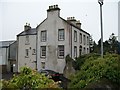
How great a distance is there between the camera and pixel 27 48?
110ft

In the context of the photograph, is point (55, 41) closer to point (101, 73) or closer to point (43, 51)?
point (43, 51)

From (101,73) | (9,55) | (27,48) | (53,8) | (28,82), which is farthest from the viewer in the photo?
(9,55)

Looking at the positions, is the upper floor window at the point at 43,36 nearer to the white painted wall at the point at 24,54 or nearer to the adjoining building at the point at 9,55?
the white painted wall at the point at 24,54

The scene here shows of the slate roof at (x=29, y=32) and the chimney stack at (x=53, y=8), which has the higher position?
the chimney stack at (x=53, y=8)

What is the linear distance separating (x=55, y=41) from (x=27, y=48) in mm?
5474

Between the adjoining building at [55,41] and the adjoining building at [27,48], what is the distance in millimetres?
1259

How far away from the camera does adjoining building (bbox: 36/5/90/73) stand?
2928 centimetres

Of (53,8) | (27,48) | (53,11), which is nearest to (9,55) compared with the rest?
(27,48)

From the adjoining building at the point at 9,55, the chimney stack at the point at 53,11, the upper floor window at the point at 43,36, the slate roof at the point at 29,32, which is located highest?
the chimney stack at the point at 53,11

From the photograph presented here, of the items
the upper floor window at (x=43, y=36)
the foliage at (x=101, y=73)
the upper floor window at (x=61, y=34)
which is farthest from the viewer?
the upper floor window at (x=43, y=36)

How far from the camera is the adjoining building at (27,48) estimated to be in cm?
3253

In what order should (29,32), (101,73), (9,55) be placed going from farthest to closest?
(9,55), (29,32), (101,73)

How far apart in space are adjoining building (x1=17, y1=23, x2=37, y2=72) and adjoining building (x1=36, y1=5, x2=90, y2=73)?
1.26m

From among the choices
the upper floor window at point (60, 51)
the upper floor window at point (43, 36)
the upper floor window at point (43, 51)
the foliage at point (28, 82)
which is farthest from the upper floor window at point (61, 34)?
the foliage at point (28, 82)
